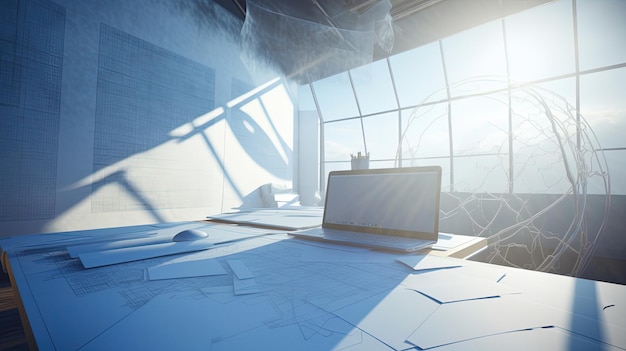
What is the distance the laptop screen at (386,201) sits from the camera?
0.93 meters

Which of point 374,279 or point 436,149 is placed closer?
point 374,279

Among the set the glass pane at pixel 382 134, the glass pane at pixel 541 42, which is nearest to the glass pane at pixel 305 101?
the glass pane at pixel 382 134

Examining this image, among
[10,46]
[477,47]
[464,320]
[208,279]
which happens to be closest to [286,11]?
[208,279]

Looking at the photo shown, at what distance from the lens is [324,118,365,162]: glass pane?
269 inches

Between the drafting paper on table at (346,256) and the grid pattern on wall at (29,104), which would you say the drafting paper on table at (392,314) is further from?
the grid pattern on wall at (29,104)

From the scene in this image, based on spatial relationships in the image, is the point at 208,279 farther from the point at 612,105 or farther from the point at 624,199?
the point at 612,105

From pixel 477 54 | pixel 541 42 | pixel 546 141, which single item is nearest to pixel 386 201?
pixel 546 141

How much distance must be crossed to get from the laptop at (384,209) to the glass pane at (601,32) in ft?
17.2

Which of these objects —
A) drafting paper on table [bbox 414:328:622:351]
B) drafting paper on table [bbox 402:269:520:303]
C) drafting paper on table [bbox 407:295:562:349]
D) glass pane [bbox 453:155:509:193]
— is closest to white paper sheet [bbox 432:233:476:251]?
drafting paper on table [bbox 402:269:520:303]

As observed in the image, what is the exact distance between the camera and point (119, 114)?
3592 mm

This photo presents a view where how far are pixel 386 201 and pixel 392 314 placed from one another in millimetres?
637

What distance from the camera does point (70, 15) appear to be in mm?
3215

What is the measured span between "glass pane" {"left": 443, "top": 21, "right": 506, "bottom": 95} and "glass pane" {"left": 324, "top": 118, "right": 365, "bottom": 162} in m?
2.29

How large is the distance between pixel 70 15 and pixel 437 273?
4.55 meters
